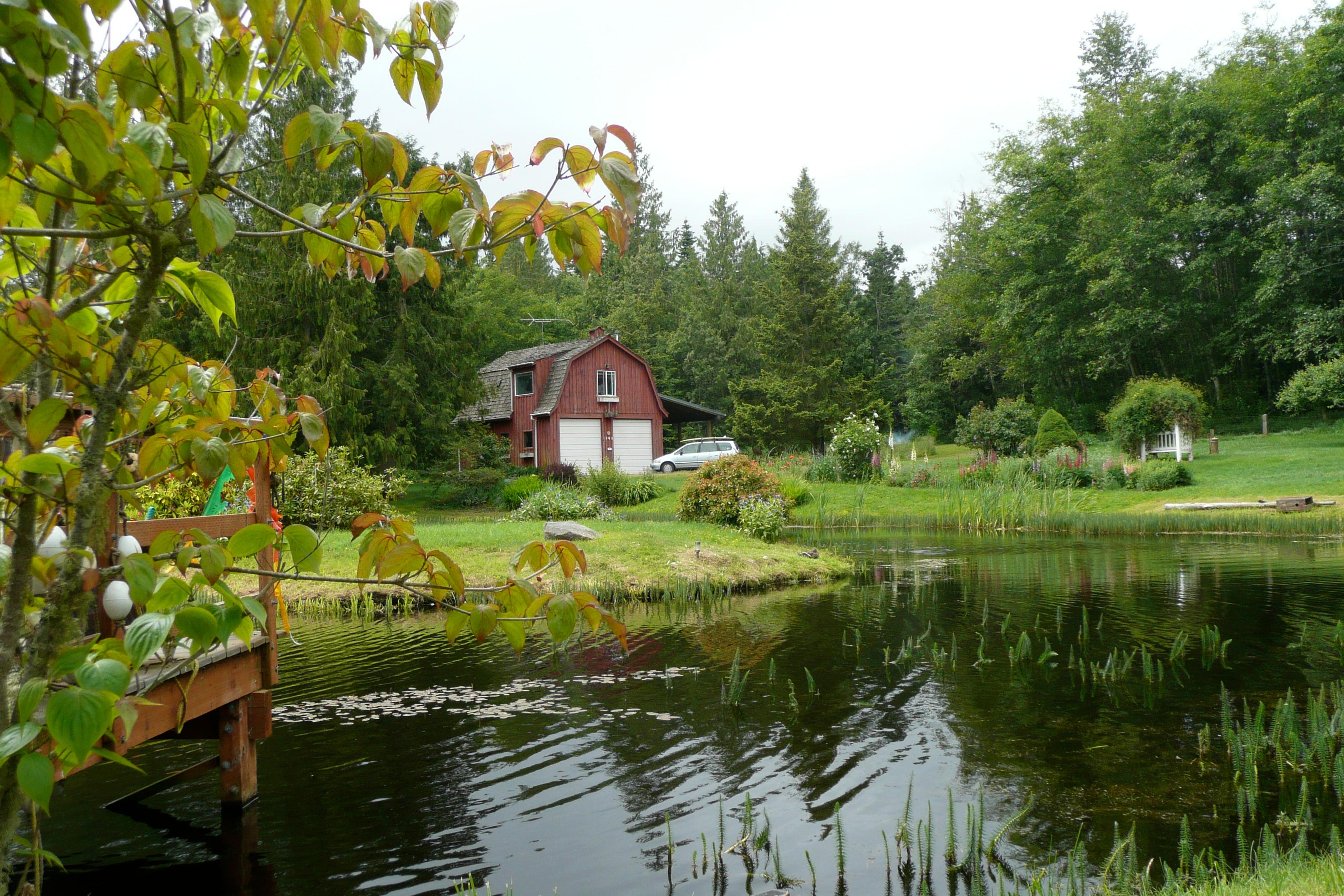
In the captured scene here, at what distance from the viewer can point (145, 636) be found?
156 cm

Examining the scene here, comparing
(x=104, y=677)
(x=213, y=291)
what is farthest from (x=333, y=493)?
(x=104, y=677)

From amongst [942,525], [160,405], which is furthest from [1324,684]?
[942,525]

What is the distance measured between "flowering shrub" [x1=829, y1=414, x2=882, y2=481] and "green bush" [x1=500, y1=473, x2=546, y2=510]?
31.8ft

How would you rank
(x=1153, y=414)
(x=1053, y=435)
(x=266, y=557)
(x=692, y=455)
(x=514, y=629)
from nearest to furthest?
(x=514, y=629), (x=266, y=557), (x=1153, y=414), (x=1053, y=435), (x=692, y=455)

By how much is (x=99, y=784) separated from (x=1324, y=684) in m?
9.08

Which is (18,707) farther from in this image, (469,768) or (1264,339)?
(1264,339)

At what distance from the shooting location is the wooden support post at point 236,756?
16.9 feet

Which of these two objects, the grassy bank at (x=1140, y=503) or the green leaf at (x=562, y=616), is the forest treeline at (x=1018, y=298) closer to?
the grassy bank at (x=1140, y=503)

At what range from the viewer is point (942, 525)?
21.7 metres

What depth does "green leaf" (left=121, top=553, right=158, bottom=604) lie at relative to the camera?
1669mm

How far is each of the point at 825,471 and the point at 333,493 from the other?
1604 cm

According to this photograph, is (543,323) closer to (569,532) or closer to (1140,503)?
(1140,503)

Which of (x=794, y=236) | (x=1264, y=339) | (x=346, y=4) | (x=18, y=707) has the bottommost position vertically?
(x=18, y=707)

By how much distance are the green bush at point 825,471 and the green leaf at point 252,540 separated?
28113mm
